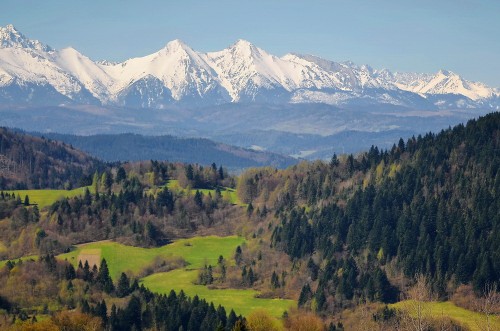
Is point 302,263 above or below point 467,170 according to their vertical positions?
below

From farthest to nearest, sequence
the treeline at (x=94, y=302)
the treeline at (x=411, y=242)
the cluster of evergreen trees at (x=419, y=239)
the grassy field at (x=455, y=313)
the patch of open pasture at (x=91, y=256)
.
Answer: the patch of open pasture at (x=91, y=256)
the cluster of evergreen trees at (x=419, y=239)
the treeline at (x=411, y=242)
the treeline at (x=94, y=302)
the grassy field at (x=455, y=313)

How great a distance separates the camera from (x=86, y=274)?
16125cm

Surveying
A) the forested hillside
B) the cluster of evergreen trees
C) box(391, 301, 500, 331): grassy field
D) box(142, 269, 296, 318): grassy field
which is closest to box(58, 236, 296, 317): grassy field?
box(142, 269, 296, 318): grassy field

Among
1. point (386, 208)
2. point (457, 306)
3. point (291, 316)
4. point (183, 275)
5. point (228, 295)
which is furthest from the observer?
point (386, 208)

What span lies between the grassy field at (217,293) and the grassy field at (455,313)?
19.6m

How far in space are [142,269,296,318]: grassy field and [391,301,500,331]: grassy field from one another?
1958 cm

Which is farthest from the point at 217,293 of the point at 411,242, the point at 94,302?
the point at 411,242

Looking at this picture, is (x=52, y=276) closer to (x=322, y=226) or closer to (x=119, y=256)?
(x=119, y=256)

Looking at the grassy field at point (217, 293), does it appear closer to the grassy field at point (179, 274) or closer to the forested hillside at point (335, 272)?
the grassy field at point (179, 274)

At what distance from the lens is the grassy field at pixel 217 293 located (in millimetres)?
156875

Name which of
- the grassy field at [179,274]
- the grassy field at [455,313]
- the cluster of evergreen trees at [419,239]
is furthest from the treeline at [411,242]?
the grassy field at [179,274]

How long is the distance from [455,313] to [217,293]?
42.5 meters

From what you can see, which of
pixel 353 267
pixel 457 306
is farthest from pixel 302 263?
pixel 457 306

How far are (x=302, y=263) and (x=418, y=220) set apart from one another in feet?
76.7
